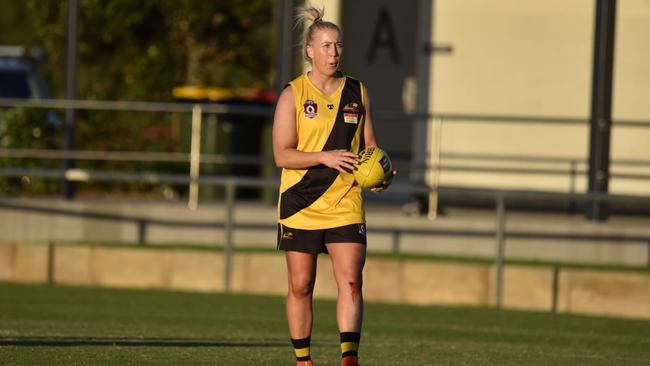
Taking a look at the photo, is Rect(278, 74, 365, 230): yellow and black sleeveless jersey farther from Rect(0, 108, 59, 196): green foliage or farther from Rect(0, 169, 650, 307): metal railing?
Rect(0, 108, 59, 196): green foliage

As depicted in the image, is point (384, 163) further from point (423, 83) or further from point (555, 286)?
point (423, 83)

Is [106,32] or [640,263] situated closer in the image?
[640,263]

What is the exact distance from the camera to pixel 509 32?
19.0 meters

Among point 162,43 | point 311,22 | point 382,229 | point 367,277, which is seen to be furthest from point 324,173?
point 162,43

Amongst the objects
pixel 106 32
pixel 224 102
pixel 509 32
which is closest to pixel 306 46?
pixel 509 32

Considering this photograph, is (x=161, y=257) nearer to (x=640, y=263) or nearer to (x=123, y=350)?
(x=640, y=263)

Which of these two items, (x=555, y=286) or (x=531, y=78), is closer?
(x=555, y=286)

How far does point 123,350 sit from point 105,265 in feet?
20.1

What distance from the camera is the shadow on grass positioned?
10.2m

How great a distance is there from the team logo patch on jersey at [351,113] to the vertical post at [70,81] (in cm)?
957

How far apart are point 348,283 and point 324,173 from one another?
1.86 feet

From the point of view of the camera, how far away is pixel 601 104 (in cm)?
1614

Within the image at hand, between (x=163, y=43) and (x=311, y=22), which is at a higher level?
(x=163, y=43)

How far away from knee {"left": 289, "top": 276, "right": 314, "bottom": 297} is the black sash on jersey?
1.06 feet
